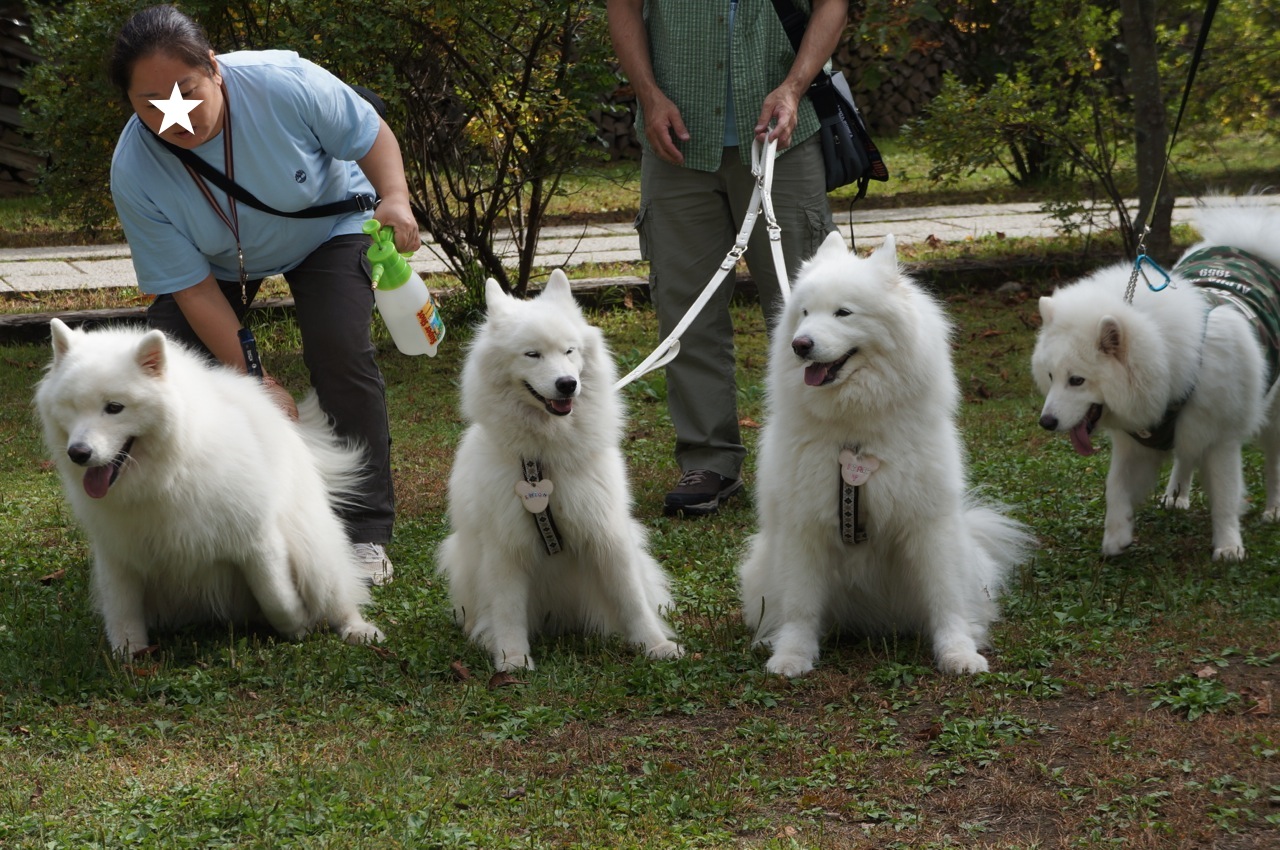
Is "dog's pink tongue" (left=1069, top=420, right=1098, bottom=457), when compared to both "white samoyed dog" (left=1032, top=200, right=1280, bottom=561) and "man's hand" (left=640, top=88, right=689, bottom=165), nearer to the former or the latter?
"white samoyed dog" (left=1032, top=200, right=1280, bottom=561)

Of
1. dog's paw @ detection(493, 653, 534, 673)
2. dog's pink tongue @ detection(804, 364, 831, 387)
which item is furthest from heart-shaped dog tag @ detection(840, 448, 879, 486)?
dog's paw @ detection(493, 653, 534, 673)

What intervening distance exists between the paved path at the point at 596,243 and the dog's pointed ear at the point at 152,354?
18.8ft

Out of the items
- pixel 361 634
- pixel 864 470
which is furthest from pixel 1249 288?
pixel 361 634

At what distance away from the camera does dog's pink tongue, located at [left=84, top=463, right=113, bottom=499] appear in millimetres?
3486

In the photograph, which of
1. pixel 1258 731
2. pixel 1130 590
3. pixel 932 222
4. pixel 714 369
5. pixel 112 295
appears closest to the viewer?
pixel 1258 731

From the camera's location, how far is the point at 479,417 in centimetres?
373

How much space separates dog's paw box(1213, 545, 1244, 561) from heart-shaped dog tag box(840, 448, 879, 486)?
60.8 inches

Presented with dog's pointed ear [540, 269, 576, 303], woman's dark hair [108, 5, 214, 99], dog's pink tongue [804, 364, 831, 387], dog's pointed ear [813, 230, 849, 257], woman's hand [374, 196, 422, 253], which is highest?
A: woman's dark hair [108, 5, 214, 99]

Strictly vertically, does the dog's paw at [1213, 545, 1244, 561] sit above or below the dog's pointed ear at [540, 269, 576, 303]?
below

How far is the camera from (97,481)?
3.49m

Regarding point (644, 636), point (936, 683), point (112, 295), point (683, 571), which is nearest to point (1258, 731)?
point (936, 683)

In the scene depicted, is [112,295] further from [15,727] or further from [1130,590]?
[1130,590]

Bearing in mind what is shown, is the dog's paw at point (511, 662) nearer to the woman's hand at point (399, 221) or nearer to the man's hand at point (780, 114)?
the woman's hand at point (399, 221)

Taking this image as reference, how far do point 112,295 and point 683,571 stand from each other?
245 inches
